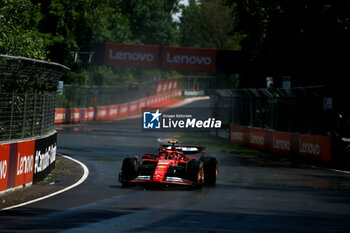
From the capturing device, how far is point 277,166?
81.9ft

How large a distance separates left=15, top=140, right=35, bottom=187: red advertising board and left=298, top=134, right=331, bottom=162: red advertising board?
12437 millimetres

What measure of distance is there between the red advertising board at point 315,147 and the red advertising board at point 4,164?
13.8 m

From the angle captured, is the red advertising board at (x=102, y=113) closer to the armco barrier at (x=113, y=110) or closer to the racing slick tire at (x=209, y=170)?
the armco barrier at (x=113, y=110)

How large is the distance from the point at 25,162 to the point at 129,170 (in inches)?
99.8

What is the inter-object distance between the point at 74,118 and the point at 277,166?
31705 millimetres

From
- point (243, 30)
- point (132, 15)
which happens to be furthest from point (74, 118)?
point (132, 15)

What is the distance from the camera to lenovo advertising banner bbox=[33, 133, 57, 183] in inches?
706

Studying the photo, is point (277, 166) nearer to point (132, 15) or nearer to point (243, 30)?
point (243, 30)

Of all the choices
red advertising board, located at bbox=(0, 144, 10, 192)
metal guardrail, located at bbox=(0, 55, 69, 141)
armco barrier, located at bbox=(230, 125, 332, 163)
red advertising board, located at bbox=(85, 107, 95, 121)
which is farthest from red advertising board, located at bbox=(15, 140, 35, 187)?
red advertising board, located at bbox=(85, 107, 95, 121)

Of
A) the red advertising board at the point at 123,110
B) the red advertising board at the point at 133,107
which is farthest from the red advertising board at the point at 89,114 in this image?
the red advertising board at the point at 133,107

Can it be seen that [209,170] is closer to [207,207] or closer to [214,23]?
[207,207]

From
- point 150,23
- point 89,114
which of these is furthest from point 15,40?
point 150,23

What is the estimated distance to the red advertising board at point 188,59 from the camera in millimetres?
48969

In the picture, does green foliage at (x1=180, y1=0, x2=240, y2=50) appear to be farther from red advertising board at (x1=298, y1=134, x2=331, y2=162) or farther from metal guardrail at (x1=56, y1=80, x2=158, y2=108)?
red advertising board at (x1=298, y1=134, x2=331, y2=162)
